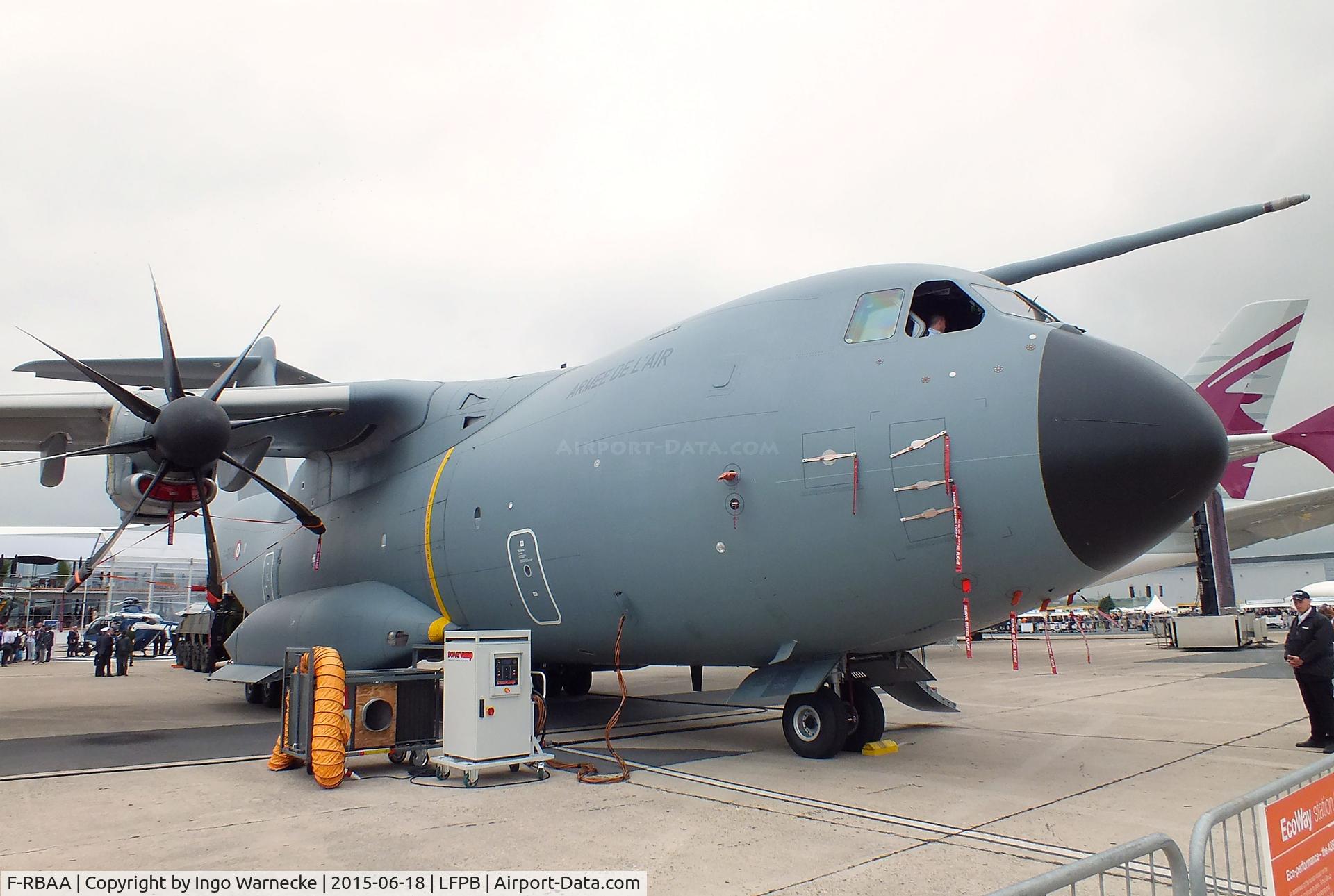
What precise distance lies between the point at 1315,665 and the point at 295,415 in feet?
36.7

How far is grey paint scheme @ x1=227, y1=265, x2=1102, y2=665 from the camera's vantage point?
21.0ft

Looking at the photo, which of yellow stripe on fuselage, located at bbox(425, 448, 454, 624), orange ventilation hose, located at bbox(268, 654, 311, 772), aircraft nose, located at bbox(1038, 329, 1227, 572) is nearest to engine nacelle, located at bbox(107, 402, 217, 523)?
yellow stripe on fuselage, located at bbox(425, 448, 454, 624)

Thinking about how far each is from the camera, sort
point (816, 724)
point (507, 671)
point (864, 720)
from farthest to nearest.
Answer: point (864, 720), point (816, 724), point (507, 671)

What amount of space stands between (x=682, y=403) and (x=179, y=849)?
4817 mm

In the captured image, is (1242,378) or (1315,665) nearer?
(1315,665)

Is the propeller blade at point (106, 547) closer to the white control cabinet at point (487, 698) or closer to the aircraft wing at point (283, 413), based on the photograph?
the aircraft wing at point (283, 413)

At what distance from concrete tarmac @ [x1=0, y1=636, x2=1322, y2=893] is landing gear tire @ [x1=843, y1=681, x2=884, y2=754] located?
11.4 inches

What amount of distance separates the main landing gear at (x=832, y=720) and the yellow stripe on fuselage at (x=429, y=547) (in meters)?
4.38

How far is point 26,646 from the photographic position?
103 feet

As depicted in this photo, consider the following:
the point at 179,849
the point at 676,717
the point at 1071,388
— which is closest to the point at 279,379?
the point at 676,717

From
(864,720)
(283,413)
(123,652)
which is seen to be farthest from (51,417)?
(123,652)

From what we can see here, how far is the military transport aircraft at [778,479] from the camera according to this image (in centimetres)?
624

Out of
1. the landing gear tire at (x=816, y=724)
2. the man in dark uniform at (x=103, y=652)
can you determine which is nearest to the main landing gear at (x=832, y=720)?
the landing gear tire at (x=816, y=724)

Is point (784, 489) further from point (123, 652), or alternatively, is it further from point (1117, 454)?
point (123, 652)
